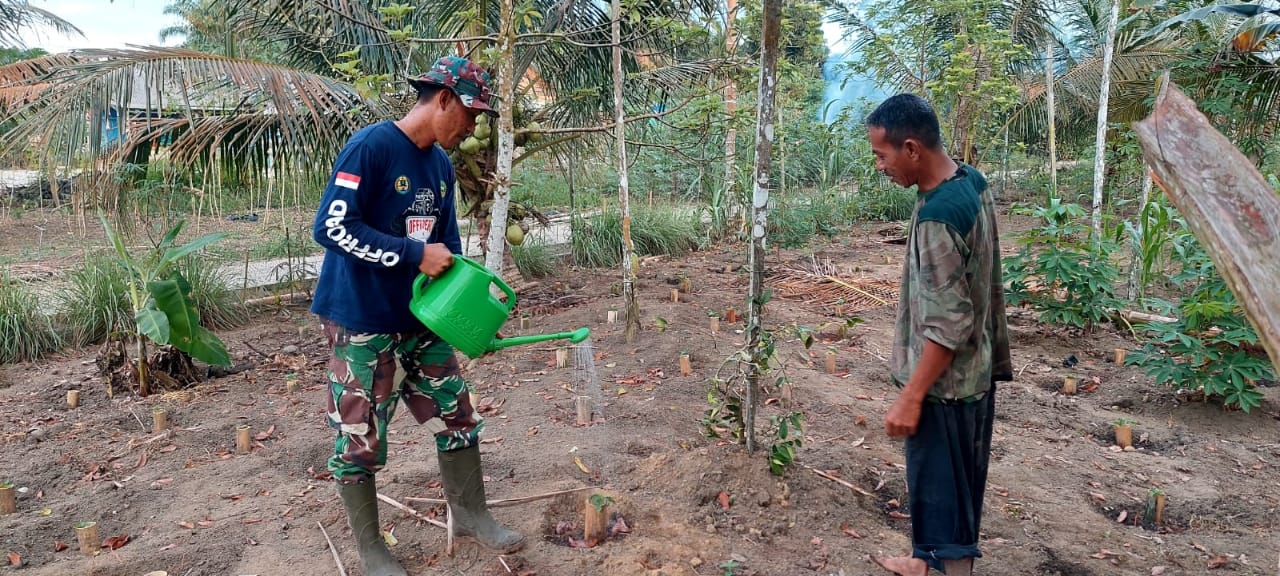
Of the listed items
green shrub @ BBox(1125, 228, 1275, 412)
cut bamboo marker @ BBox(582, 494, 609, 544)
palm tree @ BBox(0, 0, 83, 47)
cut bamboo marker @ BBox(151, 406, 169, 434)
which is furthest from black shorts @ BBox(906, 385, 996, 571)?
palm tree @ BBox(0, 0, 83, 47)

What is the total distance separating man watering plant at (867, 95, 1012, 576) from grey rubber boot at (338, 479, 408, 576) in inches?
64.1

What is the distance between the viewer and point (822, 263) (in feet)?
28.0

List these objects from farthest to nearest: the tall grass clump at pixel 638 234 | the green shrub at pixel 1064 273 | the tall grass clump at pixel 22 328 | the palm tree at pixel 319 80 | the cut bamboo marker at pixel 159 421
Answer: the tall grass clump at pixel 638 234, the tall grass clump at pixel 22 328, the green shrub at pixel 1064 273, the palm tree at pixel 319 80, the cut bamboo marker at pixel 159 421

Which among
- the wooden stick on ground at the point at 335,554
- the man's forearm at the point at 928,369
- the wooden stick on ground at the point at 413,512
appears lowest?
the wooden stick on ground at the point at 335,554

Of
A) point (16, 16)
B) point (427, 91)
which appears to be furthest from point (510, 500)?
point (16, 16)

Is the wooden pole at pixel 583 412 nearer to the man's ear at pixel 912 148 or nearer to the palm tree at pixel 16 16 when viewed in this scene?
the man's ear at pixel 912 148

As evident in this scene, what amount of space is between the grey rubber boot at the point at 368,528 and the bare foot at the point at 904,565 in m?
1.59

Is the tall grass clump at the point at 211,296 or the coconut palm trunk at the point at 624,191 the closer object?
the coconut palm trunk at the point at 624,191

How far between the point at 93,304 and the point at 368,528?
15.1 ft

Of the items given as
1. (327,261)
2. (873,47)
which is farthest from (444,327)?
(873,47)

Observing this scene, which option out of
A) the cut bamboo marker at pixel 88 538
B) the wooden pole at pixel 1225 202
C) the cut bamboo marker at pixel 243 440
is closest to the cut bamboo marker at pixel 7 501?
the cut bamboo marker at pixel 88 538

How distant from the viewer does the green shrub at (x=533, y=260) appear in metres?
8.16

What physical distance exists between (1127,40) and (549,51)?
25.8ft

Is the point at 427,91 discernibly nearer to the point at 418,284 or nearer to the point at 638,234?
the point at 418,284
